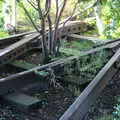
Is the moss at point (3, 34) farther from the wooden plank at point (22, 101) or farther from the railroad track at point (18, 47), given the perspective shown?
the wooden plank at point (22, 101)

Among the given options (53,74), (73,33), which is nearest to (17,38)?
(73,33)

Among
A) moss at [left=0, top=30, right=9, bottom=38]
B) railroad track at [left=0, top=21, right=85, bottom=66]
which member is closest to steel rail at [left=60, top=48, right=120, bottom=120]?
railroad track at [left=0, top=21, right=85, bottom=66]

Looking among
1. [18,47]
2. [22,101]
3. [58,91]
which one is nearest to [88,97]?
[22,101]

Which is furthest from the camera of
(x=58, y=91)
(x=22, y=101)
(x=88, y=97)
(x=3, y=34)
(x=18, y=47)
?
(x=3, y=34)

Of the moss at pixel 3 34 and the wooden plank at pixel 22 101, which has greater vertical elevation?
the moss at pixel 3 34

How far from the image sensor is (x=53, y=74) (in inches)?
198

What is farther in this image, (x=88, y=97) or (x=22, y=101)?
(x=22, y=101)

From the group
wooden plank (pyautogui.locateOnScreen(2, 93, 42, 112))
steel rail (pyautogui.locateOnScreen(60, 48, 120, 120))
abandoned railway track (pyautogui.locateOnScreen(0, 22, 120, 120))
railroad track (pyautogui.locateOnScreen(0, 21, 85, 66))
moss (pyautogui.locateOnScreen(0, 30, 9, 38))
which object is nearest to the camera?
steel rail (pyautogui.locateOnScreen(60, 48, 120, 120))

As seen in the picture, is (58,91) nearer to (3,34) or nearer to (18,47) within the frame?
(18,47)

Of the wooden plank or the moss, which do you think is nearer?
the wooden plank

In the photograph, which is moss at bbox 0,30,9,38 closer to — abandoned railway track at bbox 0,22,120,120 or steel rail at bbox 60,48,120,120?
abandoned railway track at bbox 0,22,120,120

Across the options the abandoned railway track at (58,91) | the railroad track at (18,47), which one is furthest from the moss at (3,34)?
the abandoned railway track at (58,91)

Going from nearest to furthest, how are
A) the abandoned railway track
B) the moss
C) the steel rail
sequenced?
the steel rail, the abandoned railway track, the moss

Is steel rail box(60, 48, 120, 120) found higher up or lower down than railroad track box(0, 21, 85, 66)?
lower down
